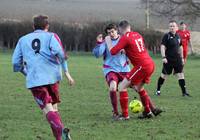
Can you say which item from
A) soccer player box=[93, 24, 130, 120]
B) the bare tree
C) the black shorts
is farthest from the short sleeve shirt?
the bare tree

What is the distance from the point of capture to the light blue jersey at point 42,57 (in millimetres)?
8617

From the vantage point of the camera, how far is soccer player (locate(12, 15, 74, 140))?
28.2 feet

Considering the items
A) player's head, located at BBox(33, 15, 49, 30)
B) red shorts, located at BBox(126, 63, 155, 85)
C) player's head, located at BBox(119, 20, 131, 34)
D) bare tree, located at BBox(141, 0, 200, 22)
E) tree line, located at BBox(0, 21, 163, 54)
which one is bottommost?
tree line, located at BBox(0, 21, 163, 54)

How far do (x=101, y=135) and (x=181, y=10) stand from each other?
41760 millimetres

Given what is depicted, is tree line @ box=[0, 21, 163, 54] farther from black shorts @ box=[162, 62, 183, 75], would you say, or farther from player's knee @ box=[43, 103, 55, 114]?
player's knee @ box=[43, 103, 55, 114]

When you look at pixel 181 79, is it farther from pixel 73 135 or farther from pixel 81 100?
pixel 73 135

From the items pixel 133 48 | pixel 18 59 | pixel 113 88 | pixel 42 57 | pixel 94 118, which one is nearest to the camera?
pixel 42 57

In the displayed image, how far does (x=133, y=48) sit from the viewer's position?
10.8 m

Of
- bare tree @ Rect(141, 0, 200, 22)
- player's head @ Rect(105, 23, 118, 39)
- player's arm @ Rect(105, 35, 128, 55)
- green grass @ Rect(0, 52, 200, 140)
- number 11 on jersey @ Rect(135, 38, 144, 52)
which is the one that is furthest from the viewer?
bare tree @ Rect(141, 0, 200, 22)

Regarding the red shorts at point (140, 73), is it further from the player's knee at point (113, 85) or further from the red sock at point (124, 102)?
the player's knee at point (113, 85)

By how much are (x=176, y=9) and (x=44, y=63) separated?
4303 centimetres

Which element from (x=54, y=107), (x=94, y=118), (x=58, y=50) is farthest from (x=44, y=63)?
(x=94, y=118)

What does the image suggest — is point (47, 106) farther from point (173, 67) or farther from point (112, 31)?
point (173, 67)

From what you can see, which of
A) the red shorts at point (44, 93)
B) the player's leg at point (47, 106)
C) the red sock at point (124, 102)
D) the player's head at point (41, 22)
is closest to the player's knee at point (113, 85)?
the red sock at point (124, 102)
